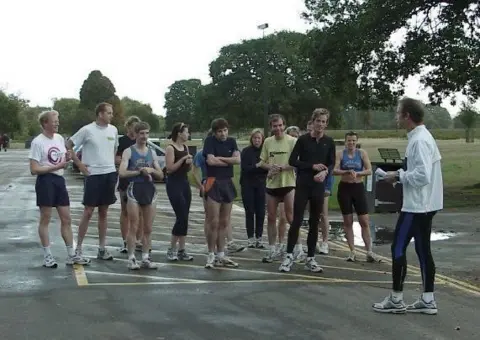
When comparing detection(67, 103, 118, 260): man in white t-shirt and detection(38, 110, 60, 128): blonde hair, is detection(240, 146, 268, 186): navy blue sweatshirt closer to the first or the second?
detection(67, 103, 118, 260): man in white t-shirt

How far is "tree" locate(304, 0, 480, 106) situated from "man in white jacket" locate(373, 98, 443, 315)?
14.4m

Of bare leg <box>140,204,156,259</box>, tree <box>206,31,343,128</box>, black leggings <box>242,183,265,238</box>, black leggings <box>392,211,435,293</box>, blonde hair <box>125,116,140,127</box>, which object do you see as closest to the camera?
black leggings <box>392,211,435,293</box>

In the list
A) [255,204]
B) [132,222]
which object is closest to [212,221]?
[132,222]

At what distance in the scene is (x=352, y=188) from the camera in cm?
893

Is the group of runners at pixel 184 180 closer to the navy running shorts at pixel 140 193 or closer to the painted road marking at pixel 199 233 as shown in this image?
the navy running shorts at pixel 140 193

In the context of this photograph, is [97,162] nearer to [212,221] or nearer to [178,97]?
[212,221]

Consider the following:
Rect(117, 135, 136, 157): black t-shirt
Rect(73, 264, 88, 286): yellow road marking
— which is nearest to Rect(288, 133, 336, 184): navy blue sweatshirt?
Rect(117, 135, 136, 157): black t-shirt

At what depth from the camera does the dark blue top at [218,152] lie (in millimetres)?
8086

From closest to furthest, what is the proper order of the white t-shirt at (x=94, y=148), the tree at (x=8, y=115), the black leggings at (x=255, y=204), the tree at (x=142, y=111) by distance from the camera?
the white t-shirt at (x=94, y=148), the black leggings at (x=255, y=204), the tree at (x=8, y=115), the tree at (x=142, y=111)

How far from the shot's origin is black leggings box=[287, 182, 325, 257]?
25.9 ft

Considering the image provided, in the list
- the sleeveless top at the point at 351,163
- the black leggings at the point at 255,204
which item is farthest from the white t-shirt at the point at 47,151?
the sleeveless top at the point at 351,163

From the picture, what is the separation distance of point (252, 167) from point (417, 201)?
→ 3986mm

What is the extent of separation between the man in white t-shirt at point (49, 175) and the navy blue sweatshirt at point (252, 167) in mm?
2839

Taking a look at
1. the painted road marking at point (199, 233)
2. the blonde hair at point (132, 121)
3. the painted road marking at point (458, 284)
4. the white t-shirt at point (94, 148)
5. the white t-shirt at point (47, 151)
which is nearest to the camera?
the painted road marking at point (458, 284)
